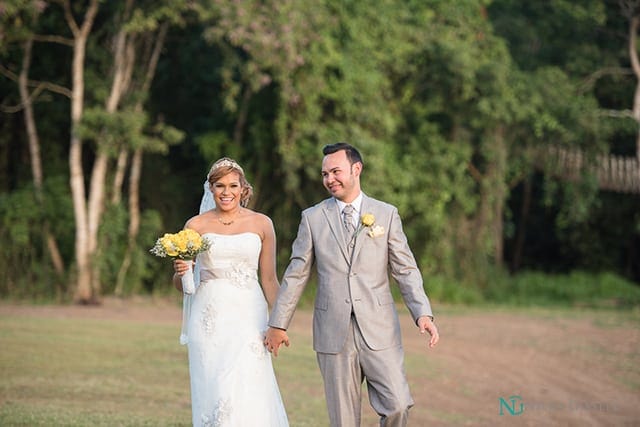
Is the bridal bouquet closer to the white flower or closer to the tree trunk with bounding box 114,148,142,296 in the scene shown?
the white flower

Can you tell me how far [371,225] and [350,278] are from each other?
315 millimetres

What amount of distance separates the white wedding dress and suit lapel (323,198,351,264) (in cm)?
80

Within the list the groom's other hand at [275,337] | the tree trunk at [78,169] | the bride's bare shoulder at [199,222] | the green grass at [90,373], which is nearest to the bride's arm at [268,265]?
the bride's bare shoulder at [199,222]

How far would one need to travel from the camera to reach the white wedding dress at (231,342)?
6.20 m

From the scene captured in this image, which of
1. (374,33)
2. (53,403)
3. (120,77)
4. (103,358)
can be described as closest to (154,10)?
(120,77)

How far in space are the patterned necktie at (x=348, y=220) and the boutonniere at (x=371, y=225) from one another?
55 millimetres

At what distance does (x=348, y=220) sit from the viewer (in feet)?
19.2

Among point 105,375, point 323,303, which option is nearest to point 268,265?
point 323,303

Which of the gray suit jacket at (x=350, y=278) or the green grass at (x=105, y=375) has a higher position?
the gray suit jacket at (x=350, y=278)

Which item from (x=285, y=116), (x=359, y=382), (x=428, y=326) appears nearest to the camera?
(x=428, y=326)

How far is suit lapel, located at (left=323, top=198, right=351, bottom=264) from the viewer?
18.9 ft

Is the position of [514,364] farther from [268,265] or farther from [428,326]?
[428,326]

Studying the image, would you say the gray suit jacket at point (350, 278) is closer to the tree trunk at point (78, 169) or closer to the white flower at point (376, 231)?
the white flower at point (376, 231)

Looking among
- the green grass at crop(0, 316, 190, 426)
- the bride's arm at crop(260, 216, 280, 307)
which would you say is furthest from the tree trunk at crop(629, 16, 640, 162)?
the bride's arm at crop(260, 216, 280, 307)
